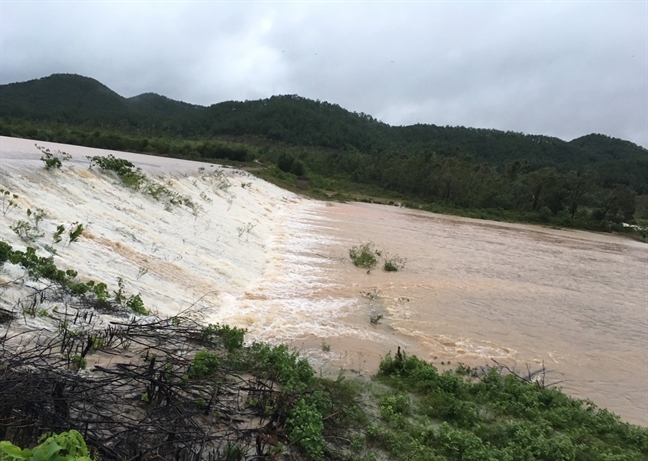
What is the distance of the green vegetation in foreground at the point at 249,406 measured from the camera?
11.2 ft

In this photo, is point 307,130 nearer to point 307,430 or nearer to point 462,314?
point 462,314

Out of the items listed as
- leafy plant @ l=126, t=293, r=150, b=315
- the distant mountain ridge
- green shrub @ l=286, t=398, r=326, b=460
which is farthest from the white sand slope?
the distant mountain ridge

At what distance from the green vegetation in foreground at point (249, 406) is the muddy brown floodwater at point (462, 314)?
59.4 inches

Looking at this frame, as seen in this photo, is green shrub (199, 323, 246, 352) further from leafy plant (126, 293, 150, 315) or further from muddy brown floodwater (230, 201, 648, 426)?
muddy brown floodwater (230, 201, 648, 426)

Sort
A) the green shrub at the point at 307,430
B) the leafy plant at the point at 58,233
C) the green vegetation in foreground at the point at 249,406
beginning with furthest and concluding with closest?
the leafy plant at the point at 58,233
the green shrub at the point at 307,430
the green vegetation in foreground at the point at 249,406

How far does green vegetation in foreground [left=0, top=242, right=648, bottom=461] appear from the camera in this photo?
3426mm

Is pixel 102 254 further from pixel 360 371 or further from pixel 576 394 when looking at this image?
pixel 576 394

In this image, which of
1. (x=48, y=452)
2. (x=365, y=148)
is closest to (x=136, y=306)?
(x=48, y=452)

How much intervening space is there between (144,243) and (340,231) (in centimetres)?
1340

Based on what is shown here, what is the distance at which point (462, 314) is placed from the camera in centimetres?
1112

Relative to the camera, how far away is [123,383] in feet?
13.9

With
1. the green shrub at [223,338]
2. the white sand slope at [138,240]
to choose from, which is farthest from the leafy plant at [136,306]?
the green shrub at [223,338]

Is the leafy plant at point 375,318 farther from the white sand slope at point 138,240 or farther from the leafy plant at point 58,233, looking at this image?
the leafy plant at point 58,233

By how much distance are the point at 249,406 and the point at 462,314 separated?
309 inches
